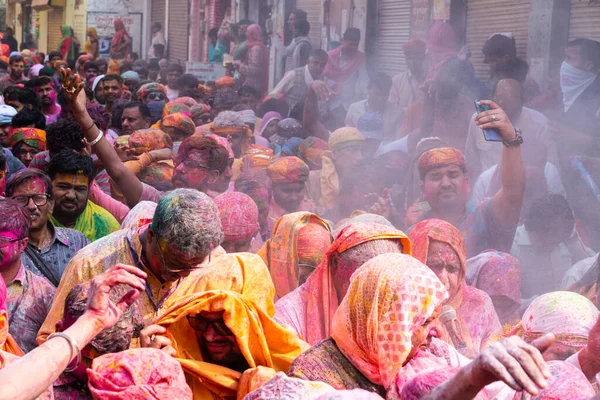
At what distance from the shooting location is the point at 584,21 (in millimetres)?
7836

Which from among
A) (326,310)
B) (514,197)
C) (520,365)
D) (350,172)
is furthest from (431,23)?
(520,365)

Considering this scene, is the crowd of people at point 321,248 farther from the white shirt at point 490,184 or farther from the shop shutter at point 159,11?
the shop shutter at point 159,11

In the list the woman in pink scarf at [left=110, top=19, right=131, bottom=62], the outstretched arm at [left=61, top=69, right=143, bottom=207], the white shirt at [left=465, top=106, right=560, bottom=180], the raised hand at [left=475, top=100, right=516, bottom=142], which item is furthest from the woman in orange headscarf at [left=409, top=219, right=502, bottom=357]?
the woman in pink scarf at [left=110, top=19, right=131, bottom=62]

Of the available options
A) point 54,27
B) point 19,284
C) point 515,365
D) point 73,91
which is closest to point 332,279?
point 19,284

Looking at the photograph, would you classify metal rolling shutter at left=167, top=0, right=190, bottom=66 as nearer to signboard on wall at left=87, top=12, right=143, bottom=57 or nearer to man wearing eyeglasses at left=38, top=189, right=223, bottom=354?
signboard on wall at left=87, top=12, right=143, bottom=57

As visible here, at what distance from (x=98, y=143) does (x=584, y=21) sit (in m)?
4.66

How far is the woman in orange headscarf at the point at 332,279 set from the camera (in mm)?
3824

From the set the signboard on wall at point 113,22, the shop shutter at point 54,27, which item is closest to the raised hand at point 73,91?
the signboard on wall at point 113,22

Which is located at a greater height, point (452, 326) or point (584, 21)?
point (584, 21)

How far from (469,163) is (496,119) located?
86.7 inches

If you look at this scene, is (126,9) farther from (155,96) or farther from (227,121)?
(227,121)

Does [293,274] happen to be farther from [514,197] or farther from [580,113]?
[580,113]

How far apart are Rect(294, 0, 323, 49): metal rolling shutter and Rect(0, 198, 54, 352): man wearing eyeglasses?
10967 millimetres

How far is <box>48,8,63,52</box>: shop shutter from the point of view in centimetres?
3534
